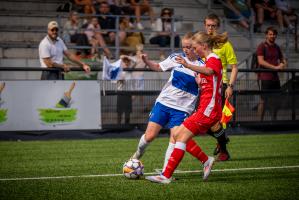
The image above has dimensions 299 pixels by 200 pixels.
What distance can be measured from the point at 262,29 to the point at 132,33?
615 cm

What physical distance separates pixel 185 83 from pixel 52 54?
651 cm

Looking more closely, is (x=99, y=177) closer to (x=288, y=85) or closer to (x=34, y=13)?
(x=288, y=85)

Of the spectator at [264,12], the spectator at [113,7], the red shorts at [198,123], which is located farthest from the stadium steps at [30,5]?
the red shorts at [198,123]

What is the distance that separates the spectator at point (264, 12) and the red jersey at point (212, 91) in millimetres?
16843

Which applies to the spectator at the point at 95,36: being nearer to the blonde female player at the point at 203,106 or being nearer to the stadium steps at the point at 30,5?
the stadium steps at the point at 30,5

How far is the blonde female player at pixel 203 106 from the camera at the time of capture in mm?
9000

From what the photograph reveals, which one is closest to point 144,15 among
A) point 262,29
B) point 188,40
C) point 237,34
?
point 237,34

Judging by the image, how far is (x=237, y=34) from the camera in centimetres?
2381

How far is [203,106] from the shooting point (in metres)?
9.15

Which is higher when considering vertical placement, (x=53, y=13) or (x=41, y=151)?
(x=53, y=13)

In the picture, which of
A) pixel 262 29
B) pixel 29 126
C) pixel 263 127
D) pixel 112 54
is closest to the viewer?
pixel 29 126

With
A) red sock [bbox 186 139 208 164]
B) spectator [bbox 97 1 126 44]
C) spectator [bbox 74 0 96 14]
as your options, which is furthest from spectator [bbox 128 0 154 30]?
red sock [bbox 186 139 208 164]

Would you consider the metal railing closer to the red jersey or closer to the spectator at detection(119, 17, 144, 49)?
the spectator at detection(119, 17, 144, 49)

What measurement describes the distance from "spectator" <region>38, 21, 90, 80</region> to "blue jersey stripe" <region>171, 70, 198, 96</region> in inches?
231
